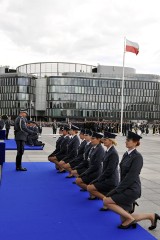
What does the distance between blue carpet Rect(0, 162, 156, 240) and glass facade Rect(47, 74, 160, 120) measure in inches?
4165

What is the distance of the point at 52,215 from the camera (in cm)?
688

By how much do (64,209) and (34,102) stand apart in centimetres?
11388

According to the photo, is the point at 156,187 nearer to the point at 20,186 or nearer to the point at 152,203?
the point at 152,203

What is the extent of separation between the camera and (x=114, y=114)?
119 m

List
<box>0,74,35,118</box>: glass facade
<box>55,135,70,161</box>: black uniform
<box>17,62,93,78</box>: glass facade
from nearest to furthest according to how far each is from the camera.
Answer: <box>55,135,70,161</box>: black uniform → <box>0,74,35,118</box>: glass facade → <box>17,62,93,78</box>: glass facade

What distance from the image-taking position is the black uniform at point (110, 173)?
7.08 meters

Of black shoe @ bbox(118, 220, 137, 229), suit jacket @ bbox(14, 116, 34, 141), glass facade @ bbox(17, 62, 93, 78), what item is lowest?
black shoe @ bbox(118, 220, 137, 229)

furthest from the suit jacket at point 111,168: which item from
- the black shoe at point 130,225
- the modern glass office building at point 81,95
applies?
the modern glass office building at point 81,95

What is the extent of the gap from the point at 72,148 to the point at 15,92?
10778 centimetres

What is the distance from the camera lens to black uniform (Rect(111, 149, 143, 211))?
19.8 feet

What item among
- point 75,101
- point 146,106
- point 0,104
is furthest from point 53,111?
point 146,106

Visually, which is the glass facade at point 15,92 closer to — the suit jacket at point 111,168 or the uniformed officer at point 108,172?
the uniformed officer at point 108,172

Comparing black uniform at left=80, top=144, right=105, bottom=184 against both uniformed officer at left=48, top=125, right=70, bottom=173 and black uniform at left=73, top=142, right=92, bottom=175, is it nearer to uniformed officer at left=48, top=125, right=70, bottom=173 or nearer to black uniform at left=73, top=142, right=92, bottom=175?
black uniform at left=73, top=142, right=92, bottom=175

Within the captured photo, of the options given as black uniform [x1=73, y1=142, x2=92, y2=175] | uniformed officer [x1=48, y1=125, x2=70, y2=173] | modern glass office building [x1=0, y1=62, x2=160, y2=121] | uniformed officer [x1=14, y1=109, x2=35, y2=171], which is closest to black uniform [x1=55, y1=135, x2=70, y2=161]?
uniformed officer [x1=48, y1=125, x2=70, y2=173]
